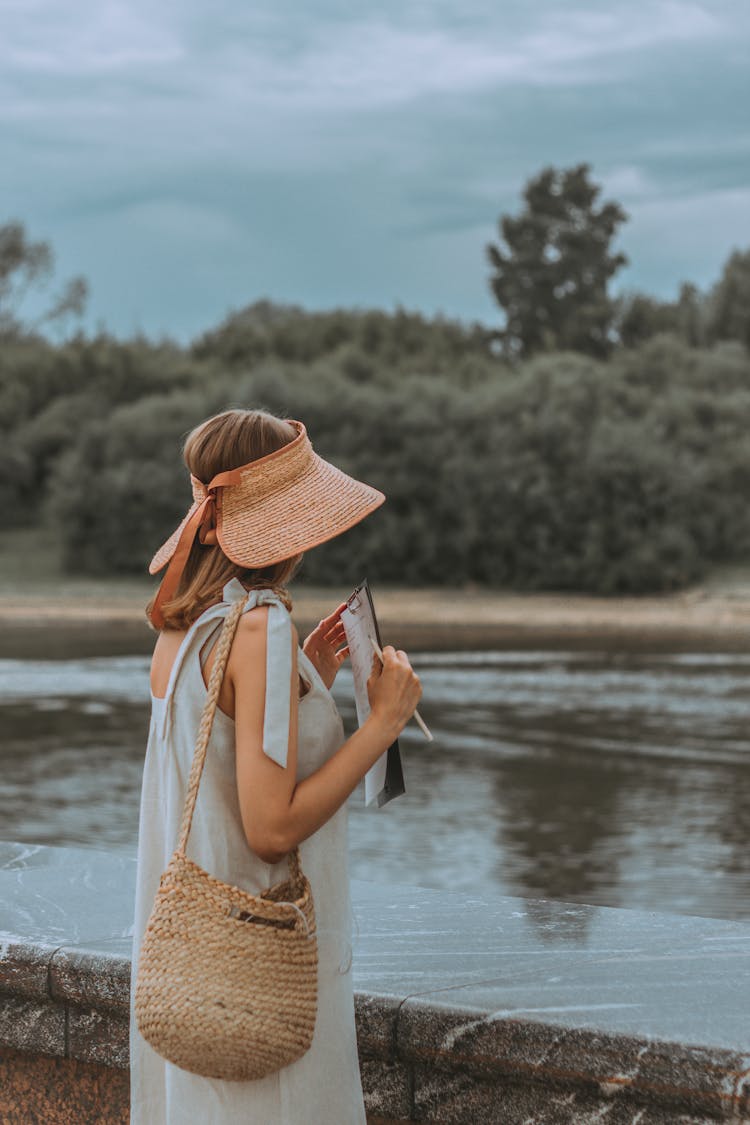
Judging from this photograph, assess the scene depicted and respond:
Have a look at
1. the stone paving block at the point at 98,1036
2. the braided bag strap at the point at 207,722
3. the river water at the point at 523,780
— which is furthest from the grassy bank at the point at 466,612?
the braided bag strap at the point at 207,722

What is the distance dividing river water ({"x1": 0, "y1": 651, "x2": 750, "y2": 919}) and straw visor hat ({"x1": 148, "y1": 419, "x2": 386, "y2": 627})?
213 inches

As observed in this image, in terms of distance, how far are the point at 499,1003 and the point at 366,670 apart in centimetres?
55

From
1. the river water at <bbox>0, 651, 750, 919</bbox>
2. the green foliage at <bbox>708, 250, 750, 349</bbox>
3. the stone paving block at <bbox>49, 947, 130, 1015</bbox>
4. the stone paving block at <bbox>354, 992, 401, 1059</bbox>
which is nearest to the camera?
the stone paving block at <bbox>354, 992, 401, 1059</bbox>

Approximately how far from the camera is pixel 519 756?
12344mm

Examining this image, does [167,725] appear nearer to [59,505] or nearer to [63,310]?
[59,505]

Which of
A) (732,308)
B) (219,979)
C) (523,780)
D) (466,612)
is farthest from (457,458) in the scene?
(219,979)

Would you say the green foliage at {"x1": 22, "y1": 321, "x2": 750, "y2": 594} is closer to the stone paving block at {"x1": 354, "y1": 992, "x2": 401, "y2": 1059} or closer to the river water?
the river water

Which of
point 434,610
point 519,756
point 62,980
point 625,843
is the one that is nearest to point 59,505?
point 434,610

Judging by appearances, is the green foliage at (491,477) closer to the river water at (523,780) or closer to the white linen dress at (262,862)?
the river water at (523,780)

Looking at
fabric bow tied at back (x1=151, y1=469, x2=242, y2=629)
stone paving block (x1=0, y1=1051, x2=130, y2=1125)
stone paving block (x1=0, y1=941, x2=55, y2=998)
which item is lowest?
stone paving block (x1=0, y1=1051, x2=130, y2=1125)

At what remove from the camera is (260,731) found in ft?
6.79

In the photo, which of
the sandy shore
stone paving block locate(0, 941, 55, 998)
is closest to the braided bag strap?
stone paving block locate(0, 941, 55, 998)

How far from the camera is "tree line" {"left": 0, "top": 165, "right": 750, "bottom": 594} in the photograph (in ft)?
105

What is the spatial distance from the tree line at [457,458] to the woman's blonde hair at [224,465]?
26356mm
